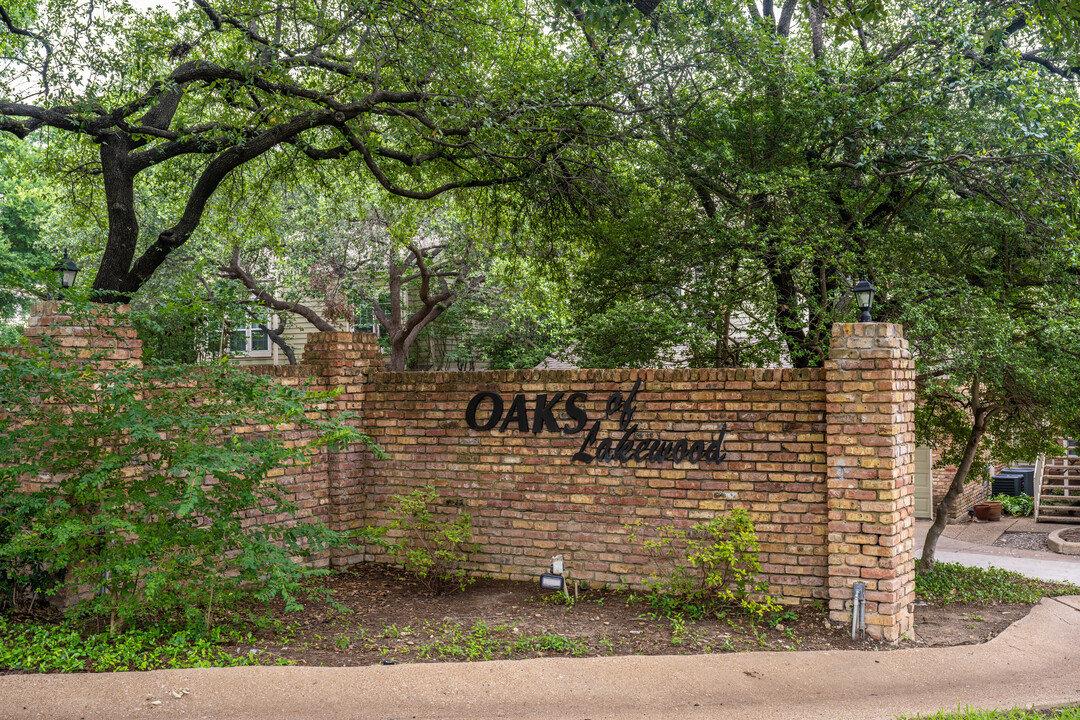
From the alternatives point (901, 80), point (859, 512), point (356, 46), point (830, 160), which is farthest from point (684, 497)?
point (356, 46)

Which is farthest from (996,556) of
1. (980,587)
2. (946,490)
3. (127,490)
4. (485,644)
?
(127,490)

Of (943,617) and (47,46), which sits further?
(47,46)

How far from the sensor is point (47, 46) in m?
9.51

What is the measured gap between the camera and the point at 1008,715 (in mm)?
5023

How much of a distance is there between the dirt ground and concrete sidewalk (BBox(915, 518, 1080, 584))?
3.67m

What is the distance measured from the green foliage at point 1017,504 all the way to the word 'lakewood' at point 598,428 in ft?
39.2

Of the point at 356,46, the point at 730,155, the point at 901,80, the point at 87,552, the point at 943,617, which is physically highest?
the point at 356,46

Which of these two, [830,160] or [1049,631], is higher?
[830,160]

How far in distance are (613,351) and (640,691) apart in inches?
220

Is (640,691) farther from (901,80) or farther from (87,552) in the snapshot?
(901,80)

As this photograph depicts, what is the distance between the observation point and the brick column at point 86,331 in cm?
623

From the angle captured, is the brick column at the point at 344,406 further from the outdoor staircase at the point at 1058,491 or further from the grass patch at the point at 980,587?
the outdoor staircase at the point at 1058,491

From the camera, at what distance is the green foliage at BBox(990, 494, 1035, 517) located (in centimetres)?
1619

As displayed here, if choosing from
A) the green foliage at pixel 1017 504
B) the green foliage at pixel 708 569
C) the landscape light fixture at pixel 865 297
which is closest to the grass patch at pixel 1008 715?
the green foliage at pixel 708 569
